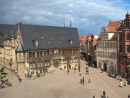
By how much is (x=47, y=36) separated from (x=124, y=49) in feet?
78.7

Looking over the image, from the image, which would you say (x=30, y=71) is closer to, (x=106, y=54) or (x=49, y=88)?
(x=49, y=88)

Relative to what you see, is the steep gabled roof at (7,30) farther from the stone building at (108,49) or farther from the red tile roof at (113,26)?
the red tile roof at (113,26)

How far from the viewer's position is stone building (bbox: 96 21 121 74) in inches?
1975

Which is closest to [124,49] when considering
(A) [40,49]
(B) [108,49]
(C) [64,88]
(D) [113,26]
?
(B) [108,49]

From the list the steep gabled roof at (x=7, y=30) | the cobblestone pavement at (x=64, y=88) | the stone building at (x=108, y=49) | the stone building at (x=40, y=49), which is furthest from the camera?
the steep gabled roof at (x=7, y=30)

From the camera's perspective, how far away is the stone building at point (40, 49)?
47781 millimetres

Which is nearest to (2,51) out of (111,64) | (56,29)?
(56,29)

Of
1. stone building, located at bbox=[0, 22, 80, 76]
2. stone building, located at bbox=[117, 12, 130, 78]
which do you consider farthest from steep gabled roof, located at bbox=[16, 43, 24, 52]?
stone building, located at bbox=[117, 12, 130, 78]

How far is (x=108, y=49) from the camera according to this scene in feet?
172

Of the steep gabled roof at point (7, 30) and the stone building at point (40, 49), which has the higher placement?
the steep gabled roof at point (7, 30)

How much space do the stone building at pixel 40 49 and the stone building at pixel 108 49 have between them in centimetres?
821

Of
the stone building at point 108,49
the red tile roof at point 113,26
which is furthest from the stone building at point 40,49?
the red tile roof at point 113,26

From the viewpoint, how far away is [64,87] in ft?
120

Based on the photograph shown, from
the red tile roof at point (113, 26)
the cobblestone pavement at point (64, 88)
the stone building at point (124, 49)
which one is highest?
the red tile roof at point (113, 26)
